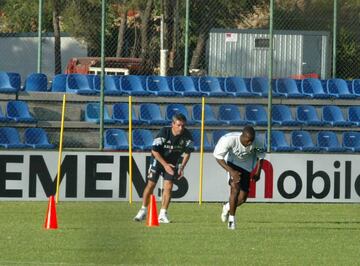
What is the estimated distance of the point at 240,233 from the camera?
58.7ft

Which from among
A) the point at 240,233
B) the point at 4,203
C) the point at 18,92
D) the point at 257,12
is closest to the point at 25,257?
the point at 240,233

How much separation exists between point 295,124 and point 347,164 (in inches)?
134

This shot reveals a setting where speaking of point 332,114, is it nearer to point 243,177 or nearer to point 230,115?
point 230,115

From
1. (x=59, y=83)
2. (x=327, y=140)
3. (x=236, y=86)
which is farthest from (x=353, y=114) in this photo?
(x=59, y=83)

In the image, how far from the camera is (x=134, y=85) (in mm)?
28344

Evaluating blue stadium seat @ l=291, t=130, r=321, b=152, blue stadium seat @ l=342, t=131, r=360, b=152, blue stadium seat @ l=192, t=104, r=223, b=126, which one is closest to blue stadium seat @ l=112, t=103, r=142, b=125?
blue stadium seat @ l=192, t=104, r=223, b=126

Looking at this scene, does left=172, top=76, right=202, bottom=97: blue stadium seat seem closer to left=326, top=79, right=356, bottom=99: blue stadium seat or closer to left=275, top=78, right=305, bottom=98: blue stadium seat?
left=275, top=78, right=305, bottom=98: blue stadium seat

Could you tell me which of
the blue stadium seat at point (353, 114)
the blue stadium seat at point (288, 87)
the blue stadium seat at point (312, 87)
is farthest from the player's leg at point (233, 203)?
the blue stadium seat at point (312, 87)

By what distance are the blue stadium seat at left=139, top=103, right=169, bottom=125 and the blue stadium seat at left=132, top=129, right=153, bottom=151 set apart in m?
0.60

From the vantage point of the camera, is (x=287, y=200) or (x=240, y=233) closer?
(x=240, y=233)

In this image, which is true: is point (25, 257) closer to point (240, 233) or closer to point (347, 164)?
point (240, 233)

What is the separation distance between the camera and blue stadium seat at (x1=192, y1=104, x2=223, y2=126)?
89.6ft

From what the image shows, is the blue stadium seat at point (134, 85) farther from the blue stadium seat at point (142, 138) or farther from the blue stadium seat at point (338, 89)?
the blue stadium seat at point (338, 89)

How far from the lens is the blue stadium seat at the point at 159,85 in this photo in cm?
2822
